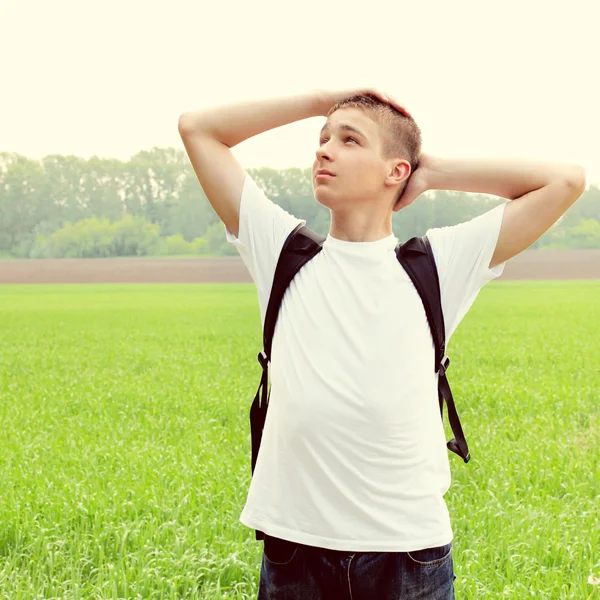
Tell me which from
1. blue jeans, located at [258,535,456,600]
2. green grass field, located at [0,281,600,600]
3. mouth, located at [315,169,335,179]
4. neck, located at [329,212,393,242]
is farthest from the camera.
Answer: green grass field, located at [0,281,600,600]

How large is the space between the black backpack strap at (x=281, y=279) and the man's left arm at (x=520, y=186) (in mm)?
492

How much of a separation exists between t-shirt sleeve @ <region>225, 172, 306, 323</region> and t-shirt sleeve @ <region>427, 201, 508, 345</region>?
0.51 meters

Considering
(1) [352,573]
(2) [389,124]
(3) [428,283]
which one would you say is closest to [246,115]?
(2) [389,124]

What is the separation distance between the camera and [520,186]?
2689 millimetres

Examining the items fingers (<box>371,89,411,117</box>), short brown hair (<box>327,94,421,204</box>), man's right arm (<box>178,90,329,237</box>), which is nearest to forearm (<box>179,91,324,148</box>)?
man's right arm (<box>178,90,329,237</box>)

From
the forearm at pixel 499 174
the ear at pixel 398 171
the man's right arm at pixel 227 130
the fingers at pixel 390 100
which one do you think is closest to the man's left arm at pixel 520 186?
the forearm at pixel 499 174

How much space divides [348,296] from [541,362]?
41.0ft

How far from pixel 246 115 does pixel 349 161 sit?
0.45 metres

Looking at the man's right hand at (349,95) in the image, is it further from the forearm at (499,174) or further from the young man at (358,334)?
the forearm at (499,174)

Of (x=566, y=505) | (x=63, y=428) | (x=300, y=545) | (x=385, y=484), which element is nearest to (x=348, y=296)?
(x=385, y=484)

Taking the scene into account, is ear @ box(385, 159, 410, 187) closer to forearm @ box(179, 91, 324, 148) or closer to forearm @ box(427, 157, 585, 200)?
forearm @ box(427, 157, 585, 200)

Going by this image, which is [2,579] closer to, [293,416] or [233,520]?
[233,520]

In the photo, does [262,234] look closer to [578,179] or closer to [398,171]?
[398,171]

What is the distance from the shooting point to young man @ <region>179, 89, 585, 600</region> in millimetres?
2377
